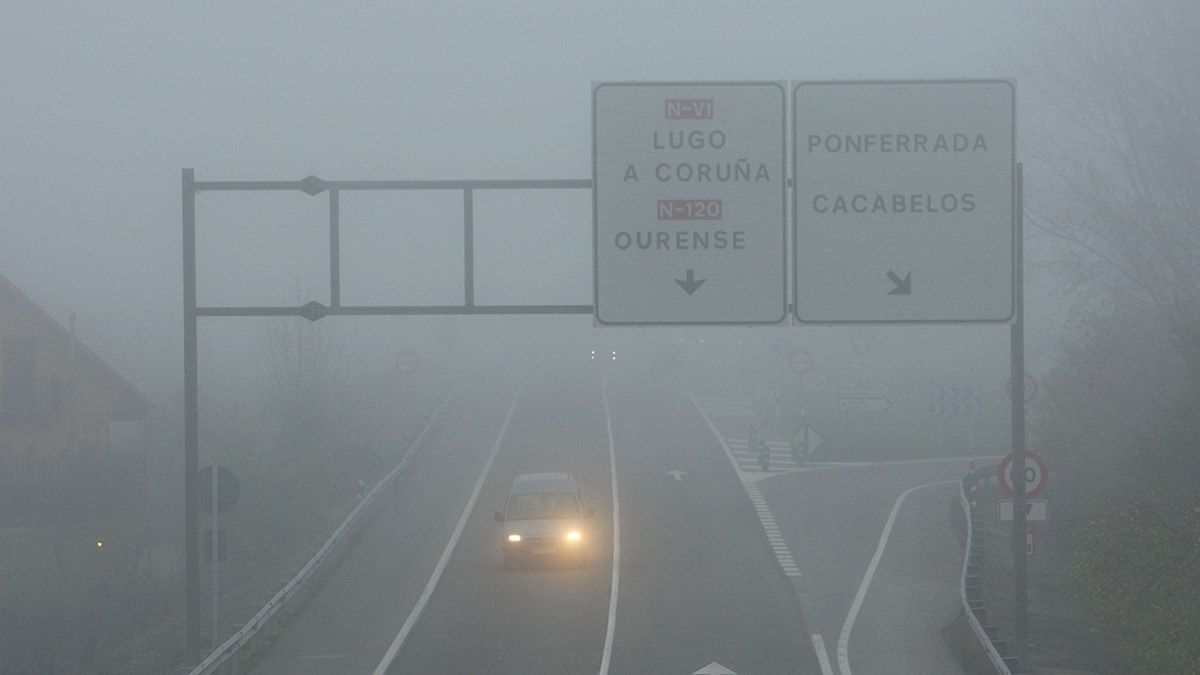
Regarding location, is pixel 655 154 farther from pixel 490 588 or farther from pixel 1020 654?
pixel 490 588

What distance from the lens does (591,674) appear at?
55.4 ft

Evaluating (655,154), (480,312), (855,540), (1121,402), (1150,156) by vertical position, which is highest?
(1150,156)

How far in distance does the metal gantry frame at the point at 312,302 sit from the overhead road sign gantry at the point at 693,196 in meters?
0.55

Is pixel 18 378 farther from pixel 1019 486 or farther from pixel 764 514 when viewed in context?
pixel 1019 486

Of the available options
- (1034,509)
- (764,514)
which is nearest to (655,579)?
(1034,509)

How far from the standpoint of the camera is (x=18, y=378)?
34438 mm

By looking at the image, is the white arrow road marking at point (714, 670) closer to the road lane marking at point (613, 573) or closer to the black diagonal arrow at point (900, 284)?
the road lane marking at point (613, 573)

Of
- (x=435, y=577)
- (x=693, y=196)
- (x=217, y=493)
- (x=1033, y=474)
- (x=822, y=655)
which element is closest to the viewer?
(x=693, y=196)

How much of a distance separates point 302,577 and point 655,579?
6402mm

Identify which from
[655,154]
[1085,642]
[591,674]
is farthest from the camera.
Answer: [1085,642]

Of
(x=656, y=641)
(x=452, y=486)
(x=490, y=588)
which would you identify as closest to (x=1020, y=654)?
(x=656, y=641)

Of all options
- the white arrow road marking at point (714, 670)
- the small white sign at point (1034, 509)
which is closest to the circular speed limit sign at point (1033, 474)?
the small white sign at point (1034, 509)

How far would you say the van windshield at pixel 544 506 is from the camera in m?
27.6

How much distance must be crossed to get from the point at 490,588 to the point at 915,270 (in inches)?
552
